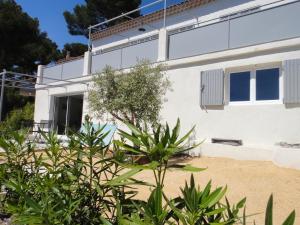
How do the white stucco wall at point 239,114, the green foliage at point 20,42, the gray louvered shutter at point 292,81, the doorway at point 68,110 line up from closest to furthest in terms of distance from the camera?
the gray louvered shutter at point 292,81 → the white stucco wall at point 239,114 → the doorway at point 68,110 → the green foliage at point 20,42

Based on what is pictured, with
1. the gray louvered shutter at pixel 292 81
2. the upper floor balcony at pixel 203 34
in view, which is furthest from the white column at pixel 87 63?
the gray louvered shutter at pixel 292 81

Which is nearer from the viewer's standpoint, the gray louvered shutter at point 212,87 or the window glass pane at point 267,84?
the window glass pane at point 267,84

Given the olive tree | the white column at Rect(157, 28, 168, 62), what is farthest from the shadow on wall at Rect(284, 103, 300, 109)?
the white column at Rect(157, 28, 168, 62)

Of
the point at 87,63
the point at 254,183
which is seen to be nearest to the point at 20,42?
the point at 87,63

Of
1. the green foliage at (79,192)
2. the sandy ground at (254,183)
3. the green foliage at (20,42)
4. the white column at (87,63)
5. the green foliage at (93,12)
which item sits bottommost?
the sandy ground at (254,183)

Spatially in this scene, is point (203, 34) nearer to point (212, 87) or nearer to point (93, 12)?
point (212, 87)

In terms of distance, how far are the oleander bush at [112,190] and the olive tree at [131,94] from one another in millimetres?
6591

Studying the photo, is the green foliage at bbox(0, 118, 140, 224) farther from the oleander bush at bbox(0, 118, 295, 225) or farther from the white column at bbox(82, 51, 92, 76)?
the white column at bbox(82, 51, 92, 76)

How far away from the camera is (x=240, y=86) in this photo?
10461mm

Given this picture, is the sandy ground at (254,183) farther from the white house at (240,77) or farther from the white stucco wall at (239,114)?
the white house at (240,77)

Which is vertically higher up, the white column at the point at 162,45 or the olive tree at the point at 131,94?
the white column at the point at 162,45

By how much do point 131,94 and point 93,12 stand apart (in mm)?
22386

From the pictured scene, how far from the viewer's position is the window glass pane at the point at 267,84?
9.64 metres

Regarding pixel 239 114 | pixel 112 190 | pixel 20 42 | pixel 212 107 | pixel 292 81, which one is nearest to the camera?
pixel 112 190
